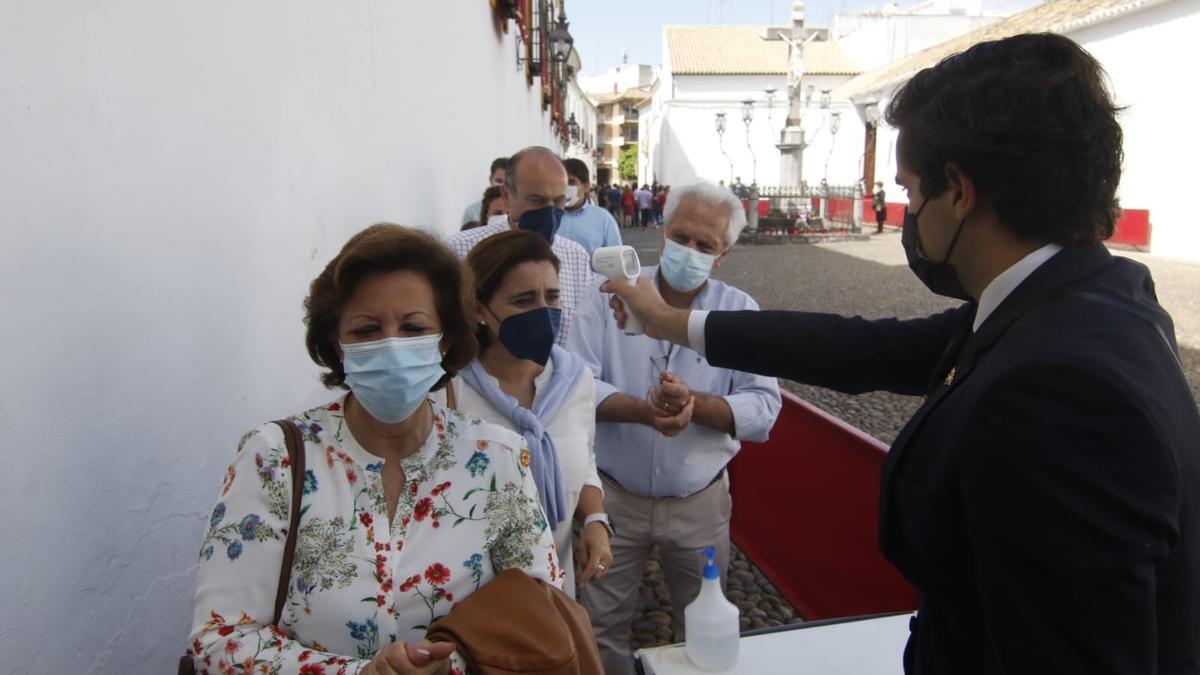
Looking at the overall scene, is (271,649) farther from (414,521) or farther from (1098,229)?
(1098,229)

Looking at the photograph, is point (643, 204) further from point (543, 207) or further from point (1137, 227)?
point (543, 207)

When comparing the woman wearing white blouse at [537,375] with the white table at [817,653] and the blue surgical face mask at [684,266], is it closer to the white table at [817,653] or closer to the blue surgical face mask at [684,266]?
the white table at [817,653]

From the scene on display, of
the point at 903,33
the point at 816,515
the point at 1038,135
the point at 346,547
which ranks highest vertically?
the point at 903,33

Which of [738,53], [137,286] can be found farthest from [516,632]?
[738,53]

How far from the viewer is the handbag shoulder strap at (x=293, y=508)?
1.56 m

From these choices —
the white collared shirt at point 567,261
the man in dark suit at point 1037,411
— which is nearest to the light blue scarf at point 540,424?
the man in dark suit at point 1037,411

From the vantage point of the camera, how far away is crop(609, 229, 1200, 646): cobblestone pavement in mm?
4070

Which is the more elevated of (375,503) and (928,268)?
(928,268)

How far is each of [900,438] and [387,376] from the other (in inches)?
40.2

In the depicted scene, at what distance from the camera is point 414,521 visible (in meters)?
1.69

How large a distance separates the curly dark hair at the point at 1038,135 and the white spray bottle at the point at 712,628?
3.52 feet

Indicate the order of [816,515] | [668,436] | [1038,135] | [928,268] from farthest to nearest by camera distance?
[816,515]
[668,436]
[928,268]
[1038,135]

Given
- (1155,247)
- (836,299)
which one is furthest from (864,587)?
(1155,247)

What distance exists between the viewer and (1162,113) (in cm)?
1759
